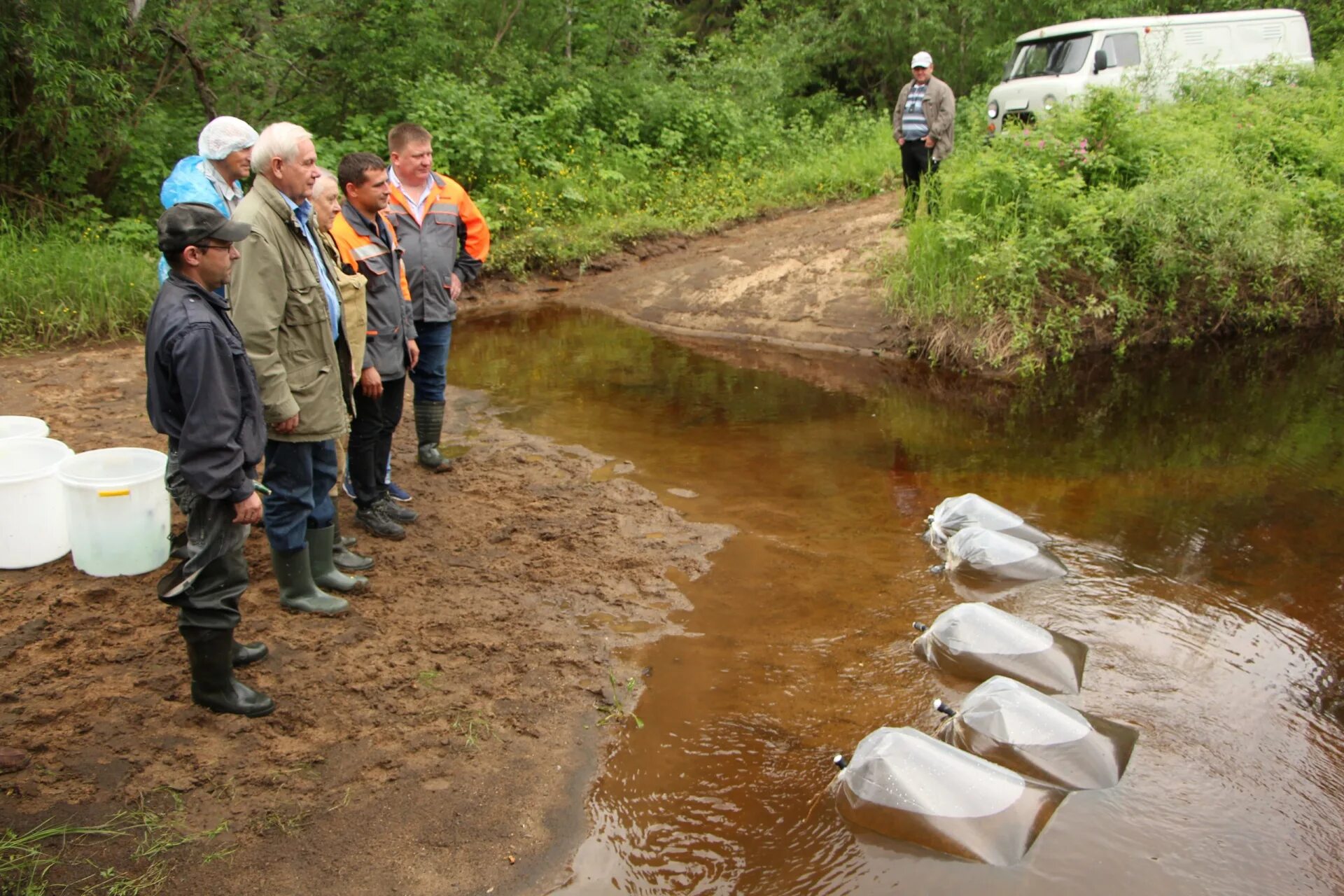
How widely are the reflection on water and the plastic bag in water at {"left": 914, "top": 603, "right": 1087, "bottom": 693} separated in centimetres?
11

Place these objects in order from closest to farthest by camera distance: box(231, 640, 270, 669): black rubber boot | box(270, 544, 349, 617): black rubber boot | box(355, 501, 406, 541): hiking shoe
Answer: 1. box(231, 640, 270, 669): black rubber boot
2. box(270, 544, 349, 617): black rubber boot
3. box(355, 501, 406, 541): hiking shoe

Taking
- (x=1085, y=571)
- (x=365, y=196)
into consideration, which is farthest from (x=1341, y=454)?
(x=365, y=196)

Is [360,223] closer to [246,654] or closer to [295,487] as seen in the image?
[295,487]

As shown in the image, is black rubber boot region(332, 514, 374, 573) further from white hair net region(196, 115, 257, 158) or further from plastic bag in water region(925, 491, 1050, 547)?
plastic bag in water region(925, 491, 1050, 547)

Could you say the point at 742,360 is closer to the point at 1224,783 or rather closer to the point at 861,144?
the point at 1224,783

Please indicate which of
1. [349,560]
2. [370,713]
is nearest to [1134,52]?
[349,560]

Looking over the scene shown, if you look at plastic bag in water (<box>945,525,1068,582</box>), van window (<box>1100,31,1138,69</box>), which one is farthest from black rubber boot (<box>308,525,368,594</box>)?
van window (<box>1100,31,1138,69</box>)

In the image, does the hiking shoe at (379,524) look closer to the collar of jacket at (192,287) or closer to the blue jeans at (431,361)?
the blue jeans at (431,361)

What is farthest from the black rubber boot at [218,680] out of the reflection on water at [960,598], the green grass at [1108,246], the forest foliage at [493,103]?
the green grass at [1108,246]

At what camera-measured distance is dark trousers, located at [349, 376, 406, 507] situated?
17.1ft

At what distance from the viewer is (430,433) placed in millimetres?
6367

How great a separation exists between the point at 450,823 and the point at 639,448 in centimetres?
388

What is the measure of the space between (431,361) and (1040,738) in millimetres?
3904

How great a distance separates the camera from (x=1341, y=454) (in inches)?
284
